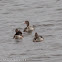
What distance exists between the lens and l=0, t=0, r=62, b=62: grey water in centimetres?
2273

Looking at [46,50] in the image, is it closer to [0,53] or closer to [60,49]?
[60,49]

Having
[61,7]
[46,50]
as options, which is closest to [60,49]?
[46,50]

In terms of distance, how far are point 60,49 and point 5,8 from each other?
12.9 meters

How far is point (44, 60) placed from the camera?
2192 cm

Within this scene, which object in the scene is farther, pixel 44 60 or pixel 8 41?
pixel 8 41

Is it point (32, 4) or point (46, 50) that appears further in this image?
point (32, 4)

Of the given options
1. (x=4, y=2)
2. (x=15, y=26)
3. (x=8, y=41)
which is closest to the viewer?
(x=8, y=41)

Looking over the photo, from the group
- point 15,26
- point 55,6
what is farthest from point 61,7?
point 15,26

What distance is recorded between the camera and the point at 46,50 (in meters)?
23.5

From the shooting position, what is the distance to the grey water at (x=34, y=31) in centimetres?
2273

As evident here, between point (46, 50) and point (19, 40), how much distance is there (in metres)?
2.99

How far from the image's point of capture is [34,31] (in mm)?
27891

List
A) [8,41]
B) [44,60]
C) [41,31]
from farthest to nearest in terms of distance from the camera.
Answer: [41,31]
[8,41]
[44,60]

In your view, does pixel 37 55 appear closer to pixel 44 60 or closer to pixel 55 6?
pixel 44 60
